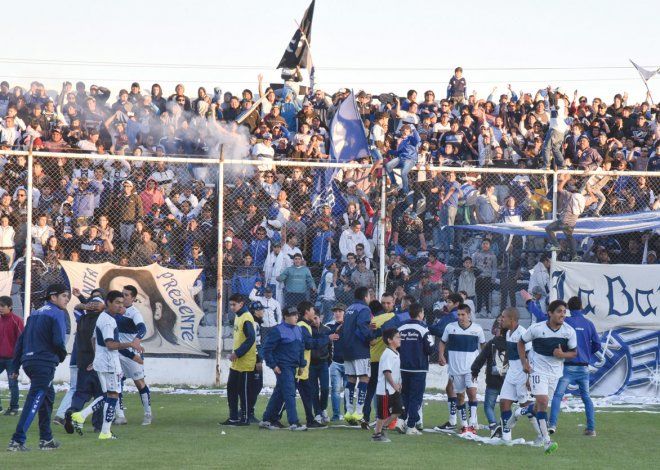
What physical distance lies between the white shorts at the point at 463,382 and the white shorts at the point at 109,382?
15.8 feet

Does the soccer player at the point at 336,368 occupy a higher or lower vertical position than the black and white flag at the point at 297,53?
lower

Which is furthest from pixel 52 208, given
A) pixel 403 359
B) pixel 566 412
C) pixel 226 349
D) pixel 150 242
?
pixel 566 412

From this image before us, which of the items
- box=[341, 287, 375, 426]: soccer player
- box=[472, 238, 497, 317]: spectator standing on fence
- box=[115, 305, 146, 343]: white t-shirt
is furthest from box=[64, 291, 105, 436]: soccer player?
box=[472, 238, 497, 317]: spectator standing on fence

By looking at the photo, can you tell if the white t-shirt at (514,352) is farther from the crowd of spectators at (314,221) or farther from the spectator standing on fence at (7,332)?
the spectator standing on fence at (7,332)

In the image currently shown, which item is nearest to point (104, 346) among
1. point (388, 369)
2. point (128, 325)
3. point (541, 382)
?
point (128, 325)

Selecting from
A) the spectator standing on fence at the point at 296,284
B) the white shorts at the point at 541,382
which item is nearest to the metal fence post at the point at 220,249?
the spectator standing on fence at the point at 296,284

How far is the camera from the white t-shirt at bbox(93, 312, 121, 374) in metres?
15.2

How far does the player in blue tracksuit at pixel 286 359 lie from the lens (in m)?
16.4

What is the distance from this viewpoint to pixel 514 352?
15547 millimetres

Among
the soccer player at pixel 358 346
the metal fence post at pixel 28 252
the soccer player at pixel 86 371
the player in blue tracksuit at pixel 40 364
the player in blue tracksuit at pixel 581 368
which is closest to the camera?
the player in blue tracksuit at pixel 40 364

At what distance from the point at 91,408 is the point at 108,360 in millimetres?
669

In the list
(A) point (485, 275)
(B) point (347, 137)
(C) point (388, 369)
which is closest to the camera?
(C) point (388, 369)

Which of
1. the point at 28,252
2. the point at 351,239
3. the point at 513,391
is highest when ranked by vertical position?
the point at 351,239

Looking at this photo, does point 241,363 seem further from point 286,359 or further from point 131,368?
point 131,368
